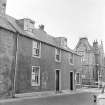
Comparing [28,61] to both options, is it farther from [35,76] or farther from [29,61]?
[35,76]

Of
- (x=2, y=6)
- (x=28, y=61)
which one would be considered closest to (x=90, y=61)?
(x=28, y=61)

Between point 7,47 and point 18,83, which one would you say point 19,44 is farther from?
point 18,83

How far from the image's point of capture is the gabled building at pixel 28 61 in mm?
15797

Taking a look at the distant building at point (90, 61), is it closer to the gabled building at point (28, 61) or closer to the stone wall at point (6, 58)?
the gabled building at point (28, 61)

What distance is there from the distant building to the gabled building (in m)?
15.7

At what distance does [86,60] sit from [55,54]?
21160mm

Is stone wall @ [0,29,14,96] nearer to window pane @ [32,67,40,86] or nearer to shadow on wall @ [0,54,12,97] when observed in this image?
shadow on wall @ [0,54,12,97]

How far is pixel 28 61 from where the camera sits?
18297 millimetres

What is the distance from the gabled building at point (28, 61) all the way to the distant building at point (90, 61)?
51.6 ft

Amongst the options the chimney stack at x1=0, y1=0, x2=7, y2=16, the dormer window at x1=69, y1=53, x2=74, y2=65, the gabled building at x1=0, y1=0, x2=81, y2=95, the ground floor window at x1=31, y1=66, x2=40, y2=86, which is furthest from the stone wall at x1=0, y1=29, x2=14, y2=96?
the dormer window at x1=69, y1=53, x2=74, y2=65

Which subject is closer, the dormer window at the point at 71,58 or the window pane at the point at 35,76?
the window pane at the point at 35,76

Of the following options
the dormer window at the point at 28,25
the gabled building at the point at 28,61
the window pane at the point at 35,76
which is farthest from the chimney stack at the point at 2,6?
the window pane at the point at 35,76

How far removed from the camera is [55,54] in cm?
2366

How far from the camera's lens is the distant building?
138 ft
